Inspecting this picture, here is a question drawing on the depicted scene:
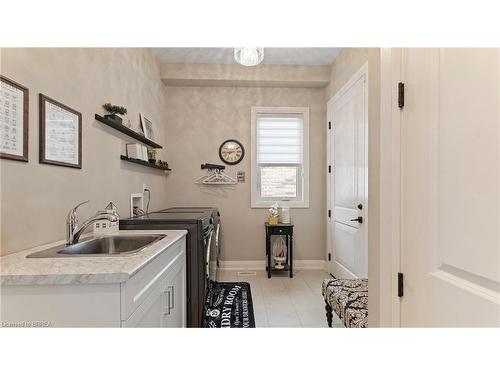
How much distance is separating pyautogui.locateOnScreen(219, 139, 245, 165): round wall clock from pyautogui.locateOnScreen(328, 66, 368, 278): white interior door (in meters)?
1.34

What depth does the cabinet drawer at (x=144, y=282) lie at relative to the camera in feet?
3.60

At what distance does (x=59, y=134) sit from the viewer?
1.68 metres

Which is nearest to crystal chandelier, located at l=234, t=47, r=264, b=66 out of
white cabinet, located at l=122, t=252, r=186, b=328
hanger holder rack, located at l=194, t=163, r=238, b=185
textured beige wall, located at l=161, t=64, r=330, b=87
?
textured beige wall, located at l=161, t=64, r=330, b=87

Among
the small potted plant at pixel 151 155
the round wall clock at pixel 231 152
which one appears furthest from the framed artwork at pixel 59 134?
the round wall clock at pixel 231 152

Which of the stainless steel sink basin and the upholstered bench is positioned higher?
the stainless steel sink basin

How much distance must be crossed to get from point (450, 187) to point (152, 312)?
1.42 m

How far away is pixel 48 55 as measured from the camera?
5.18 feet

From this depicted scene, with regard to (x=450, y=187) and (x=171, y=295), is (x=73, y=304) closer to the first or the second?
(x=171, y=295)

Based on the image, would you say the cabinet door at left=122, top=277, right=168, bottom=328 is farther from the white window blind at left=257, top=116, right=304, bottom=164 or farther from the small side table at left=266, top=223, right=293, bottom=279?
the white window blind at left=257, top=116, right=304, bottom=164

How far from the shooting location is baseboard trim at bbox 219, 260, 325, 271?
4219 mm

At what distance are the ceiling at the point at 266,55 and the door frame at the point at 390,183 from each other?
2.81 meters

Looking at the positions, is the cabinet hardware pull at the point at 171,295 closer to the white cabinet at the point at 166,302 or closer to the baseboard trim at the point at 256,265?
the white cabinet at the point at 166,302

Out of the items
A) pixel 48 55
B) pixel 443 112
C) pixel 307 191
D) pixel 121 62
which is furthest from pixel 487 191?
pixel 307 191
